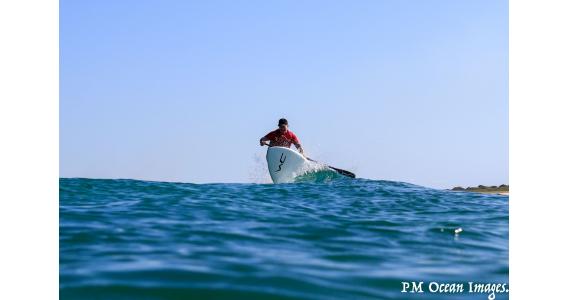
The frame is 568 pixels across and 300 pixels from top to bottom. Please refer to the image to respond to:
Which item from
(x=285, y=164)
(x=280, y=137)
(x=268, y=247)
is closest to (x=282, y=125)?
(x=280, y=137)

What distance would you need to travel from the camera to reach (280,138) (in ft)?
53.1

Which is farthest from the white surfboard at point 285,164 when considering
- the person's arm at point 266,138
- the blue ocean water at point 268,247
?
the blue ocean water at point 268,247

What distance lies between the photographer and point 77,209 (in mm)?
7449

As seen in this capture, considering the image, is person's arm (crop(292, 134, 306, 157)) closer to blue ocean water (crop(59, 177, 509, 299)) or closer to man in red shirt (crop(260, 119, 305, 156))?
man in red shirt (crop(260, 119, 305, 156))

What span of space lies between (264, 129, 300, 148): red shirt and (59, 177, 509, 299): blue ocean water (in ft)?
22.0

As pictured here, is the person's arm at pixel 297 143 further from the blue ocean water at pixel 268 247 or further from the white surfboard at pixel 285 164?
the blue ocean water at pixel 268 247

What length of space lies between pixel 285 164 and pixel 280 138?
0.79 meters

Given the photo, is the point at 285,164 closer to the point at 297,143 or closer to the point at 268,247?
the point at 297,143

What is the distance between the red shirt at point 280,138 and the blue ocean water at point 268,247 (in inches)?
264

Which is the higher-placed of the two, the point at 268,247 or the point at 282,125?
the point at 282,125

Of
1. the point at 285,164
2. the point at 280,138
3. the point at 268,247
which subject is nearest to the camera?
the point at 268,247
